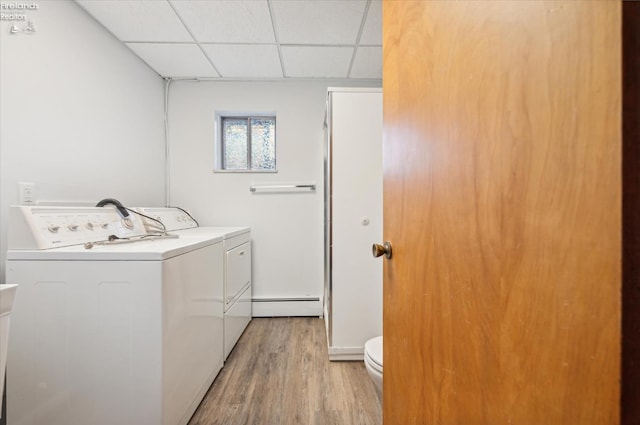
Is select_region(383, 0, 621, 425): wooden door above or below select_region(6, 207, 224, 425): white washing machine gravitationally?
above

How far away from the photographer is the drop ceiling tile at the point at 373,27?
164 centimetres

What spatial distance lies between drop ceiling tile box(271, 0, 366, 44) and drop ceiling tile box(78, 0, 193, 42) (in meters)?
0.69

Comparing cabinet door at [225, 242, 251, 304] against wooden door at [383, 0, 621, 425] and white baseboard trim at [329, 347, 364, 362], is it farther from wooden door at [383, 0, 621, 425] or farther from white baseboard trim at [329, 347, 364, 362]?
wooden door at [383, 0, 621, 425]

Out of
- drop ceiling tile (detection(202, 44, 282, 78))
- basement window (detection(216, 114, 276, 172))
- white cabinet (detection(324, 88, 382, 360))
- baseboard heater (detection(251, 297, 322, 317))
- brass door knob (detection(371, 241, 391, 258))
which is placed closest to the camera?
brass door knob (detection(371, 241, 391, 258))

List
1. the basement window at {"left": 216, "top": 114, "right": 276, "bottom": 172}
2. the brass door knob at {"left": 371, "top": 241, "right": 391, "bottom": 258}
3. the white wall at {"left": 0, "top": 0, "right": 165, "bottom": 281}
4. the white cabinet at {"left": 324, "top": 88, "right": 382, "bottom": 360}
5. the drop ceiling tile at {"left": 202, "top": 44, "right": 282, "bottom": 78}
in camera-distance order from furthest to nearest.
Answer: the basement window at {"left": 216, "top": 114, "right": 276, "bottom": 172} → the drop ceiling tile at {"left": 202, "top": 44, "right": 282, "bottom": 78} → the white cabinet at {"left": 324, "top": 88, "right": 382, "bottom": 360} → the white wall at {"left": 0, "top": 0, "right": 165, "bottom": 281} → the brass door knob at {"left": 371, "top": 241, "right": 391, "bottom": 258}

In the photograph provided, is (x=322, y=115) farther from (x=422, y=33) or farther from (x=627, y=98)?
(x=627, y=98)

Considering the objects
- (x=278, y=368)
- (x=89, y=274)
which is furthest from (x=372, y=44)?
(x=278, y=368)

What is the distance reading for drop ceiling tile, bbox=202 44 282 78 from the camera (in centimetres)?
202

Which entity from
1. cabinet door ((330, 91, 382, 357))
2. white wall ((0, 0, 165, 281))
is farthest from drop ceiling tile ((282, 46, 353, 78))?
white wall ((0, 0, 165, 281))

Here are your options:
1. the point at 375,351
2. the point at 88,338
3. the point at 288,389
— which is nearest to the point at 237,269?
the point at 288,389

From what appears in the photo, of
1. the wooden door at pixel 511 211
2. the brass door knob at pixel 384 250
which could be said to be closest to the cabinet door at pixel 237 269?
the brass door knob at pixel 384 250

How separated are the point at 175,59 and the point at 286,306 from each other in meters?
2.33

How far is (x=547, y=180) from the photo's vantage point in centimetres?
34

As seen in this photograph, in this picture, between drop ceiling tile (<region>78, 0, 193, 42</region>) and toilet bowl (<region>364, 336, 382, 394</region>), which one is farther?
drop ceiling tile (<region>78, 0, 193, 42</region>)
